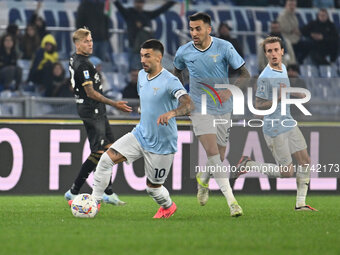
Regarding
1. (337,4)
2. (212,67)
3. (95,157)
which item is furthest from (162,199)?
(337,4)

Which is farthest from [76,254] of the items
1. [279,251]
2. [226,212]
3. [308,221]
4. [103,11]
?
[103,11]

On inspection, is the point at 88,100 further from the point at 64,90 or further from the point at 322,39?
the point at 322,39

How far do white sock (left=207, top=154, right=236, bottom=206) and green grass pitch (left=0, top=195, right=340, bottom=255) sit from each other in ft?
0.80

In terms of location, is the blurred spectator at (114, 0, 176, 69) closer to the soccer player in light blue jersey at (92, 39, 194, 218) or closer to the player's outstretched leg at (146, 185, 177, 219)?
the player's outstretched leg at (146, 185, 177, 219)

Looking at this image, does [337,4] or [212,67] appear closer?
[212,67]

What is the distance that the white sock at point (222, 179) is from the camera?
370 inches

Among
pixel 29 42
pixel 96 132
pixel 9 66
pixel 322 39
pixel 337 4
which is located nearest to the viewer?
pixel 96 132

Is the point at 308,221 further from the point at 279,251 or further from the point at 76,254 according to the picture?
the point at 76,254

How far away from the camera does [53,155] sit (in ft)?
44.4

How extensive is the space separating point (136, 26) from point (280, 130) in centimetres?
737

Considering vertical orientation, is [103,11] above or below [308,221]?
above

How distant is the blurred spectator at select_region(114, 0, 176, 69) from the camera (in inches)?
682

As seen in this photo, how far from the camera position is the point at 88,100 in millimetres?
11117

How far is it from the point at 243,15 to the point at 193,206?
9951 millimetres
